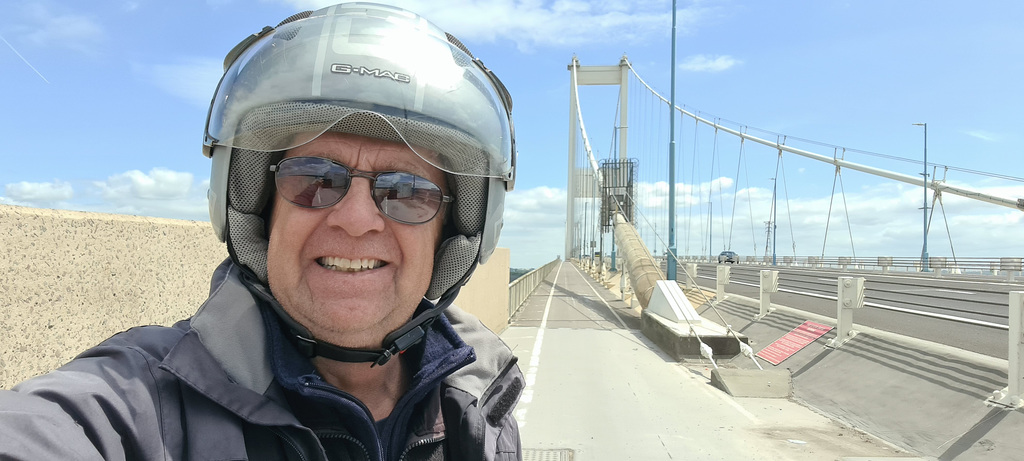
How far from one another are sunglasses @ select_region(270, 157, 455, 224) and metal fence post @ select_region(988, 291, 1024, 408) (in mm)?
5971

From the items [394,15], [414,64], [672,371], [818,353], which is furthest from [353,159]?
[818,353]

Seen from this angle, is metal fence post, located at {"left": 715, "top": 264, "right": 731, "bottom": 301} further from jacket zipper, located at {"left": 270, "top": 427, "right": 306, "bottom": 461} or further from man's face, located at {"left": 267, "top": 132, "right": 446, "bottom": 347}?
jacket zipper, located at {"left": 270, "top": 427, "right": 306, "bottom": 461}

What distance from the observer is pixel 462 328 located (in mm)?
1708

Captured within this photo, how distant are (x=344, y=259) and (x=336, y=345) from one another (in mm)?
193

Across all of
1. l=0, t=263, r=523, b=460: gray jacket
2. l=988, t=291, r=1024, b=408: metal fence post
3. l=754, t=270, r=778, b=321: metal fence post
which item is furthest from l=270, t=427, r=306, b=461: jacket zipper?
l=754, t=270, r=778, b=321: metal fence post

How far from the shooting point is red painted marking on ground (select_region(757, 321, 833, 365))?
31.1 feet

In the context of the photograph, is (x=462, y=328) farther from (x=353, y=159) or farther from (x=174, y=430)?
(x=174, y=430)

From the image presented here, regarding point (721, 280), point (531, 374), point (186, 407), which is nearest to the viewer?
point (186, 407)

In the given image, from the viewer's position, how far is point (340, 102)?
4.30ft

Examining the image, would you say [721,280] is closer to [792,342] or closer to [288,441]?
[792,342]

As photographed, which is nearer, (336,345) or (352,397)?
(352,397)

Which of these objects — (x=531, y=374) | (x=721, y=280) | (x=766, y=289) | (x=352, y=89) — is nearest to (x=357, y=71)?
(x=352, y=89)

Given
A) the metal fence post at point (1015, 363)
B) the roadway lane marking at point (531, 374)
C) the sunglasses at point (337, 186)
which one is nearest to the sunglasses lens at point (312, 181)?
the sunglasses at point (337, 186)

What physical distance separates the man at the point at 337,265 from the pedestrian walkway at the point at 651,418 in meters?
3.37
